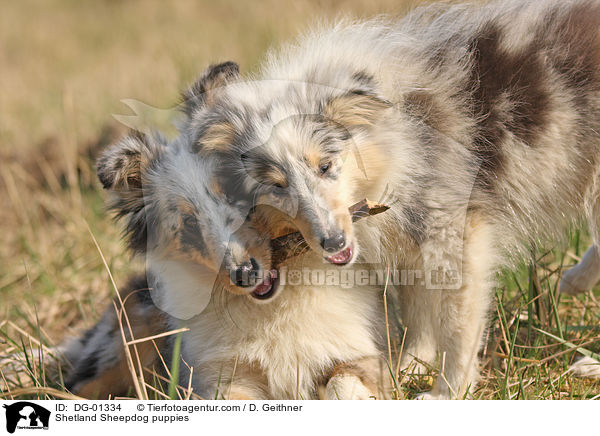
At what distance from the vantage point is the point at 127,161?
272 centimetres

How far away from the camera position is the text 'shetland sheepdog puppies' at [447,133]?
2.65m

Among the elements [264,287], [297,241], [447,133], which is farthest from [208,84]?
[447,133]

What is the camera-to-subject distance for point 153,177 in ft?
9.24

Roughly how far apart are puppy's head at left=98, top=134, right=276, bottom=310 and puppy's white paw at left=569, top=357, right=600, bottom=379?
143 cm

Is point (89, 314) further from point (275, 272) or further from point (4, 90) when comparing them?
point (4, 90)

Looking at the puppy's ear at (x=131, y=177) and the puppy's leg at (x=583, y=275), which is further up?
the puppy's ear at (x=131, y=177)

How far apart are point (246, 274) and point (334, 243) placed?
360 mm

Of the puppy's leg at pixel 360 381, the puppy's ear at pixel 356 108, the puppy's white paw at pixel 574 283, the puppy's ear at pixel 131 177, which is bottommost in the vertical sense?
the puppy's leg at pixel 360 381

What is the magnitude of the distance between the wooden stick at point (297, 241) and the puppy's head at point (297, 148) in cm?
4

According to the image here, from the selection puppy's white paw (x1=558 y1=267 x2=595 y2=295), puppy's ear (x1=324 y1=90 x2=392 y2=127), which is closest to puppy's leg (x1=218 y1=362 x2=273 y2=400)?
puppy's ear (x1=324 y1=90 x2=392 y2=127)

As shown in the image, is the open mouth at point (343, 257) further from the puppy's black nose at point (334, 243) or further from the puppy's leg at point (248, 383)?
the puppy's leg at point (248, 383)
